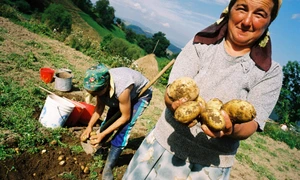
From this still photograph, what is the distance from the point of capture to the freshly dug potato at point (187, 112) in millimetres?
1113

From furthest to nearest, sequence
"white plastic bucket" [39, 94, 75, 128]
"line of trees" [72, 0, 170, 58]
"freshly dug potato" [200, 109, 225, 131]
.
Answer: "line of trees" [72, 0, 170, 58], "white plastic bucket" [39, 94, 75, 128], "freshly dug potato" [200, 109, 225, 131]

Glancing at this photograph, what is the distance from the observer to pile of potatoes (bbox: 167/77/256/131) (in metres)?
1.12

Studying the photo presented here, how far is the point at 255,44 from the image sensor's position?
1391 millimetres

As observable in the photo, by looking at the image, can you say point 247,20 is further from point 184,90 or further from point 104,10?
point 104,10

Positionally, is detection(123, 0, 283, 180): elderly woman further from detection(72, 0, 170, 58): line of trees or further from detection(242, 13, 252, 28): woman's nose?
detection(72, 0, 170, 58): line of trees

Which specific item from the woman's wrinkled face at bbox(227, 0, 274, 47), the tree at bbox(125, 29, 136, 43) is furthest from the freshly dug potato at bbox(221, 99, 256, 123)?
the tree at bbox(125, 29, 136, 43)

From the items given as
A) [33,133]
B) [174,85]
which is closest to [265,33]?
[174,85]

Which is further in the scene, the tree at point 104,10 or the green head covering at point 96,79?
the tree at point 104,10

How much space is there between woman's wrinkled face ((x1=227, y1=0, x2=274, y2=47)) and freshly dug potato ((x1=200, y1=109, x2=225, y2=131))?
0.50m

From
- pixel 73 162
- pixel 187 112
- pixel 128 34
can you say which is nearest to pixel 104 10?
pixel 128 34

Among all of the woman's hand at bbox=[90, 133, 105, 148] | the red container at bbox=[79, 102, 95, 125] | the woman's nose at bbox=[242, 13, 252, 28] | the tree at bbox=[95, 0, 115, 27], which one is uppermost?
the tree at bbox=[95, 0, 115, 27]

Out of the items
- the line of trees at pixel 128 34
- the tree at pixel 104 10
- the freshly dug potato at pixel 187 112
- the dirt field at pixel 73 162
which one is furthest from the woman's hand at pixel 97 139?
the tree at pixel 104 10

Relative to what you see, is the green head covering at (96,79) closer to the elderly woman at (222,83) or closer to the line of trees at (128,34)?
the elderly woman at (222,83)

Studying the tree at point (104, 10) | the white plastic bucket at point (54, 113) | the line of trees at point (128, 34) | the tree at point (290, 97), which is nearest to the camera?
the white plastic bucket at point (54, 113)
